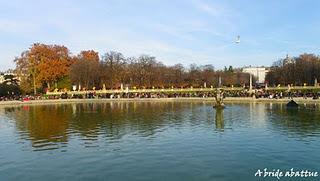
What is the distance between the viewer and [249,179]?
49.8 feet

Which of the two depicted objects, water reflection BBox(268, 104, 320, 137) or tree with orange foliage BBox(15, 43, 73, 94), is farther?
tree with orange foliage BBox(15, 43, 73, 94)

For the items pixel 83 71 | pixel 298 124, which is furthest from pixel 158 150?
pixel 83 71

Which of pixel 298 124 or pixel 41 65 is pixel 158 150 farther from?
pixel 41 65

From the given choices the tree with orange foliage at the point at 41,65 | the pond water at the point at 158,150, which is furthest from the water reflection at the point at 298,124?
the tree with orange foliage at the point at 41,65

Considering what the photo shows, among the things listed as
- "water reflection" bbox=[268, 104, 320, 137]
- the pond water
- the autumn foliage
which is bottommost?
the pond water

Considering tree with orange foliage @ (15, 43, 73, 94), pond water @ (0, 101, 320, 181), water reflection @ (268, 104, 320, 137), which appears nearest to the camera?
pond water @ (0, 101, 320, 181)

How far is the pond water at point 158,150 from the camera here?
16.5 metres

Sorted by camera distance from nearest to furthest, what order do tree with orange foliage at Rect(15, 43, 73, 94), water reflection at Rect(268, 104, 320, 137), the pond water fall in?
1. the pond water
2. water reflection at Rect(268, 104, 320, 137)
3. tree with orange foliage at Rect(15, 43, 73, 94)

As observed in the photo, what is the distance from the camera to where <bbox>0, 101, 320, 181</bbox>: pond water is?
16527 mm

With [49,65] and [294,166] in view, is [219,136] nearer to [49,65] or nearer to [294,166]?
[294,166]

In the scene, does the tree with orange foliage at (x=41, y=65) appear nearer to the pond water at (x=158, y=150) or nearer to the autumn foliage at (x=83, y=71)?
the autumn foliage at (x=83, y=71)

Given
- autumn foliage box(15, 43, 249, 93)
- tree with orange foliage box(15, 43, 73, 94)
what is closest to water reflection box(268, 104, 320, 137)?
autumn foliage box(15, 43, 249, 93)

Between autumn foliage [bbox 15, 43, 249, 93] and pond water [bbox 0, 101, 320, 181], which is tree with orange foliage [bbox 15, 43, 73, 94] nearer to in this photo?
autumn foliage [bbox 15, 43, 249, 93]

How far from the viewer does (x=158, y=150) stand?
21.0 meters
